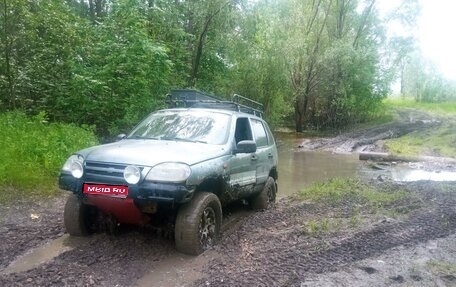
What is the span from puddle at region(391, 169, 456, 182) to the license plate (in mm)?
10196

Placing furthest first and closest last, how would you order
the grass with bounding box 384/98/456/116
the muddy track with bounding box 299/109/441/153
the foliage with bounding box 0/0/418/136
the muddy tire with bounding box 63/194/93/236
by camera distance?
the grass with bounding box 384/98/456/116, the muddy track with bounding box 299/109/441/153, the foliage with bounding box 0/0/418/136, the muddy tire with bounding box 63/194/93/236

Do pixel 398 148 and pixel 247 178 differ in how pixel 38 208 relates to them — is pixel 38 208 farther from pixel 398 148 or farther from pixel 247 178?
pixel 398 148

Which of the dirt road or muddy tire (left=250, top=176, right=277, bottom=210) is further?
muddy tire (left=250, top=176, right=277, bottom=210)

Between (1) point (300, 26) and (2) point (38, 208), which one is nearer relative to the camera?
(2) point (38, 208)

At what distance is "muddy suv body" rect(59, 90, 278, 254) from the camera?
4754 mm

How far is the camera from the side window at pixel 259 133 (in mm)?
7582

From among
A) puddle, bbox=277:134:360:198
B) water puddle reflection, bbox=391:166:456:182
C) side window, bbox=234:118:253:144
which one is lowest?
water puddle reflection, bbox=391:166:456:182

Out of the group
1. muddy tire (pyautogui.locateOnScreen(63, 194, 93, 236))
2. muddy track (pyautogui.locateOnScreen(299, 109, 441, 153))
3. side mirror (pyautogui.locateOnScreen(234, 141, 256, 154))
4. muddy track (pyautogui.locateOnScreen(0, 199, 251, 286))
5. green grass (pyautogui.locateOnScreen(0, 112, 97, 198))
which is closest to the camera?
muddy track (pyautogui.locateOnScreen(0, 199, 251, 286))

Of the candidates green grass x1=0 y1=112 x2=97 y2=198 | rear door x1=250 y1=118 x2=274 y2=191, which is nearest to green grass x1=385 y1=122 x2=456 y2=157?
rear door x1=250 y1=118 x2=274 y2=191

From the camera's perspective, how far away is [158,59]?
13.7m

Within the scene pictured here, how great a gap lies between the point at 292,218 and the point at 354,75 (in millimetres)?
22458

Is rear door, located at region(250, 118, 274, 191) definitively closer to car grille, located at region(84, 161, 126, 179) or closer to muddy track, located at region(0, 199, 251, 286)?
muddy track, located at region(0, 199, 251, 286)

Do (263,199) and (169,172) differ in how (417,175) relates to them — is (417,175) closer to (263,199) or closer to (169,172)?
(263,199)

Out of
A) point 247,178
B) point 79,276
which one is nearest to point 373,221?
point 247,178
